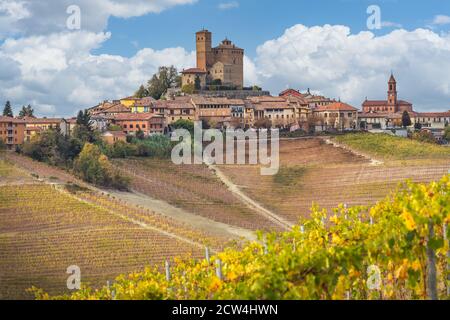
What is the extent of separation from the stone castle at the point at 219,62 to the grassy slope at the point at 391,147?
2699 centimetres

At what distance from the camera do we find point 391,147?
228ft

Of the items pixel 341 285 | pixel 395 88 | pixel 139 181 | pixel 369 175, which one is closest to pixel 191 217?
pixel 139 181

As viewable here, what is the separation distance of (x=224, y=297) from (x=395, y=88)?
112 meters

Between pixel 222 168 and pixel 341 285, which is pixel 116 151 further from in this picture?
pixel 341 285

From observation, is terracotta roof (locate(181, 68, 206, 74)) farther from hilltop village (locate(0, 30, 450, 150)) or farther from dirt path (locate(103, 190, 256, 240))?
dirt path (locate(103, 190, 256, 240))

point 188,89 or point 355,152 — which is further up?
point 188,89

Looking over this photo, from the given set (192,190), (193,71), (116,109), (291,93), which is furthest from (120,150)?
(291,93)

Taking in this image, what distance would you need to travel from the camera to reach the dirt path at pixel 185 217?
44.5m

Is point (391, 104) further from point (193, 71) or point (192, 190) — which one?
point (192, 190)

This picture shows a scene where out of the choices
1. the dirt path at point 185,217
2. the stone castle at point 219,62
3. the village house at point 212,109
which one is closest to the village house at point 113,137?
the dirt path at point 185,217

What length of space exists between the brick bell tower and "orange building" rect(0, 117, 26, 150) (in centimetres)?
3579

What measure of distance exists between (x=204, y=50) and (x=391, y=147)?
38.7m

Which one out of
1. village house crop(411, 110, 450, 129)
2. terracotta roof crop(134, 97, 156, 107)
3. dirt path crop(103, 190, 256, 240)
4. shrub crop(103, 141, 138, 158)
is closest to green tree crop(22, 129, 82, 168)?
shrub crop(103, 141, 138, 158)
